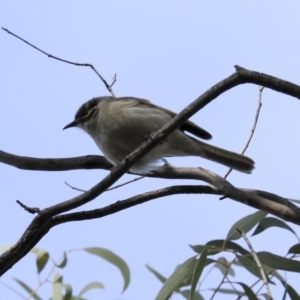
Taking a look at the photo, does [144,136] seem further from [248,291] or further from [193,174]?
[248,291]

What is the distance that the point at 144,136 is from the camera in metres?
3.13

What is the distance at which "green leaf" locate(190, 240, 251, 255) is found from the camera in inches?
98.2

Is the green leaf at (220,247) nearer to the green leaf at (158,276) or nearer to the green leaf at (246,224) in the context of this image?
the green leaf at (246,224)

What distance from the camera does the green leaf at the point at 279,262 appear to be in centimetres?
232

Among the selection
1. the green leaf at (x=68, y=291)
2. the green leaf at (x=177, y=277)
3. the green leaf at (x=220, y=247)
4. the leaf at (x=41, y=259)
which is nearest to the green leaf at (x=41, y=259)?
the leaf at (x=41, y=259)

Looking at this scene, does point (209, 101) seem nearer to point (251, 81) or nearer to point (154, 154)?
point (251, 81)

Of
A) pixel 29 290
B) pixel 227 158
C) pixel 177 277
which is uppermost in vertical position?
pixel 227 158

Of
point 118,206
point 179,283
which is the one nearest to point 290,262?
point 179,283

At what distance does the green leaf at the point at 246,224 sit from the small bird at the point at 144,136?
1.71ft

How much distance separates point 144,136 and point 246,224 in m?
0.76

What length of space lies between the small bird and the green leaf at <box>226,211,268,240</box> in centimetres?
52

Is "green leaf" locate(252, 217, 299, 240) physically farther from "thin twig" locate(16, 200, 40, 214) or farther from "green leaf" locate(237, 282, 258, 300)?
"thin twig" locate(16, 200, 40, 214)

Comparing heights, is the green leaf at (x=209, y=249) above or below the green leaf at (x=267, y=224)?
below

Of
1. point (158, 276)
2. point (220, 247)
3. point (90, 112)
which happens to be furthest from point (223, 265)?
point (90, 112)
